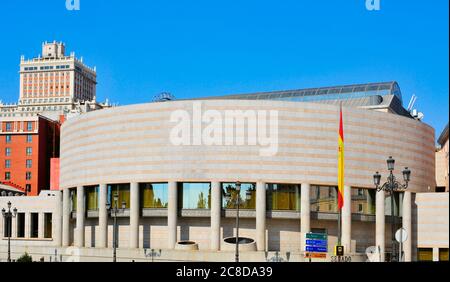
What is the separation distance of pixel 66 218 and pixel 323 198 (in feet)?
90.8

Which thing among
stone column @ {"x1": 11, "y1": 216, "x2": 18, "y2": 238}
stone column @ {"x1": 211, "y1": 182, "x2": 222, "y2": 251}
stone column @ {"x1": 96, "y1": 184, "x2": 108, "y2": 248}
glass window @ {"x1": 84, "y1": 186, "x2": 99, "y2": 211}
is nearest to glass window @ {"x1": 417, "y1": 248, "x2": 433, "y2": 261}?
stone column @ {"x1": 211, "y1": 182, "x2": 222, "y2": 251}

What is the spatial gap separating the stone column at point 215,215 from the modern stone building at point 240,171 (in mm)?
88

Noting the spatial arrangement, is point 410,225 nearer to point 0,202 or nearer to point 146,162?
point 146,162

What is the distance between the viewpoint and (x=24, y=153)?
106 m

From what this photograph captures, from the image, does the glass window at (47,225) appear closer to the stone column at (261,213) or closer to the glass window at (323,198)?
the stone column at (261,213)

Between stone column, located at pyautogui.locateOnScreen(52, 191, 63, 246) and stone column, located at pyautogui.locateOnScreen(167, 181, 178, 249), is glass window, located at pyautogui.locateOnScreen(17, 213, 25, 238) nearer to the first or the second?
stone column, located at pyautogui.locateOnScreen(52, 191, 63, 246)

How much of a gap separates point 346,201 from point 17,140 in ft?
182

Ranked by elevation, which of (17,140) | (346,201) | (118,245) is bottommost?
(118,245)

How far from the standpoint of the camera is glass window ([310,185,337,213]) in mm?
67625

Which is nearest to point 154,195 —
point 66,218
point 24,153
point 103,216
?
point 103,216

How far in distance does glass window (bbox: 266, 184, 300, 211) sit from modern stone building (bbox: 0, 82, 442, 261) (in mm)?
90
